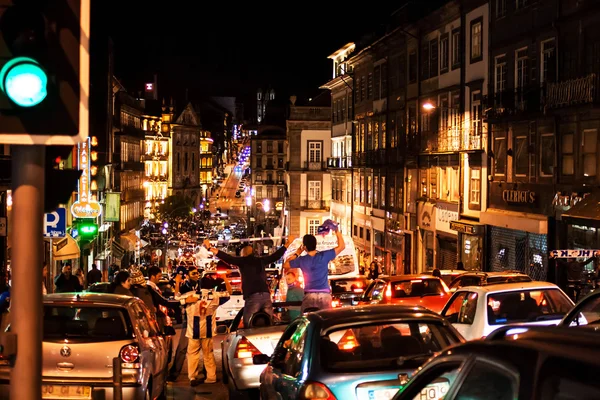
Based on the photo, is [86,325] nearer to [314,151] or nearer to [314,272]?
[314,272]

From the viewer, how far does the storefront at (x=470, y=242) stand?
36.2 meters

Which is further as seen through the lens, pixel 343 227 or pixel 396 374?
pixel 343 227

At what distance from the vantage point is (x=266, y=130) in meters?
120

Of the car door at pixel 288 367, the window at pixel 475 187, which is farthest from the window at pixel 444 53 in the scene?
the car door at pixel 288 367

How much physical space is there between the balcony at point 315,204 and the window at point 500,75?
139 ft

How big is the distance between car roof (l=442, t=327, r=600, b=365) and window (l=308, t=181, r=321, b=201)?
73012 millimetres

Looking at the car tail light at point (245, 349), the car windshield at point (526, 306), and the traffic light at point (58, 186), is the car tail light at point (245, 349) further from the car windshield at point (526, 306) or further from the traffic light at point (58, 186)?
the traffic light at point (58, 186)

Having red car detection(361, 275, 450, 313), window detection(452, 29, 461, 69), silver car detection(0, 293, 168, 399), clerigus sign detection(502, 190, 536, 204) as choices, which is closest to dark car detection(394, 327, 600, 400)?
silver car detection(0, 293, 168, 399)

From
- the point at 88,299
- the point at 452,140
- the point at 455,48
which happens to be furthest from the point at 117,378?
the point at 455,48

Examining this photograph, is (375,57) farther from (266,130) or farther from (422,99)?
(266,130)

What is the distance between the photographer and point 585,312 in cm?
1095

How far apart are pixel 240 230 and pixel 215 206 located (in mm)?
51353

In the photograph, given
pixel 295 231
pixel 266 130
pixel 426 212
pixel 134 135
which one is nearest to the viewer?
pixel 426 212

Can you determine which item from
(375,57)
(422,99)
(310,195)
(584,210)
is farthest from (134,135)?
(584,210)
